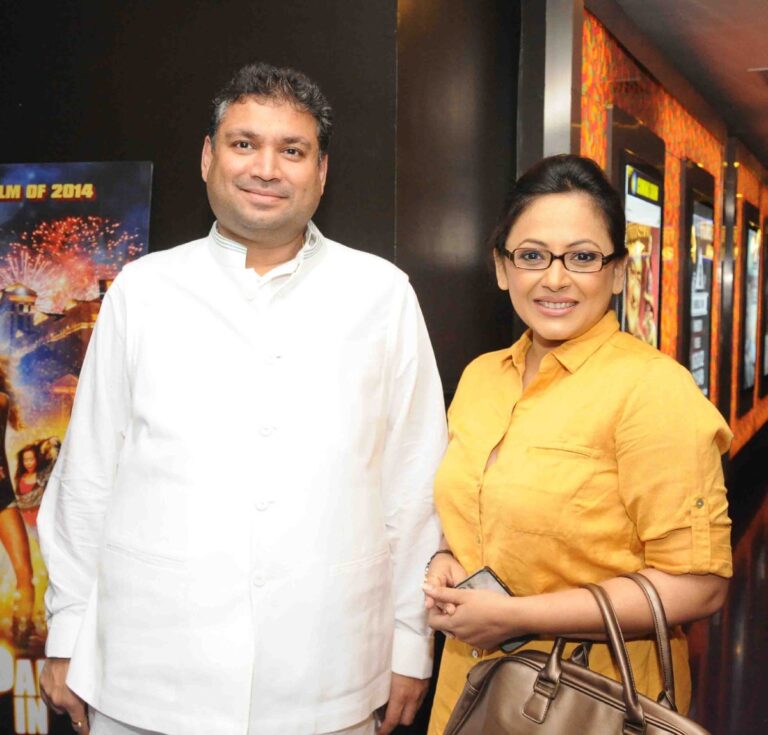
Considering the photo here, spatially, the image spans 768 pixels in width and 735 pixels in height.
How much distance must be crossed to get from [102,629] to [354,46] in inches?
57.4

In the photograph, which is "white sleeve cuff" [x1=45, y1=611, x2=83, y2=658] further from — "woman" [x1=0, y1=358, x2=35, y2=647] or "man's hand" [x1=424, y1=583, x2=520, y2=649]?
"man's hand" [x1=424, y1=583, x2=520, y2=649]

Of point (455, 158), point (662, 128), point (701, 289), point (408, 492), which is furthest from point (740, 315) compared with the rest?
point (408, 492)

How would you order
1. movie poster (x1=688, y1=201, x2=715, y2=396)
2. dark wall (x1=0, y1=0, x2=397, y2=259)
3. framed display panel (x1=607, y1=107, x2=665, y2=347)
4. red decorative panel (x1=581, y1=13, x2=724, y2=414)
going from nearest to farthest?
dark wall (x1=0, y1=0, x2=397, y2=259) → red decorative panel (x1=581, y1=13, x2=724, y2=414) → framed display panel (x1=607, y1=107, x2=665, y2=347) → movie poster (x1=688, y1=201, x2=715, y2=396)

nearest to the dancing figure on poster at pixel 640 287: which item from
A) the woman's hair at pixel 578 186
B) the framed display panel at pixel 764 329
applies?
the woman's hair at pixel 578 186

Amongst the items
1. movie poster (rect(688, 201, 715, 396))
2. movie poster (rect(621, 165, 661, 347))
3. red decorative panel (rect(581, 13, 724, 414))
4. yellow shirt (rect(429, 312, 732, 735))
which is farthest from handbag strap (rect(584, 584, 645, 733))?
movie poster (rect(688, 201, 715, 396))

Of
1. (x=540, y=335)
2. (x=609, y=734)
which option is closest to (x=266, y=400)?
(x=540, y=335)

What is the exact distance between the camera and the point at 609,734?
1.29 m

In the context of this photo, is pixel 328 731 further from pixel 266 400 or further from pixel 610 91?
pixel 610 91

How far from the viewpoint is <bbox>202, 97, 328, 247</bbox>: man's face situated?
178cm

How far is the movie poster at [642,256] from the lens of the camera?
13.9 feet

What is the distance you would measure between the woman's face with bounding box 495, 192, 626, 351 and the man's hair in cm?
51

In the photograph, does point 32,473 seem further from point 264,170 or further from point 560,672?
point 560,672

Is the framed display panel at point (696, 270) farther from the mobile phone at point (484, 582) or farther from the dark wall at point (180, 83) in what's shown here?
the mobile phone at point (484, 582)

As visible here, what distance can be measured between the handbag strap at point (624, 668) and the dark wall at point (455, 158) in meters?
1.12
